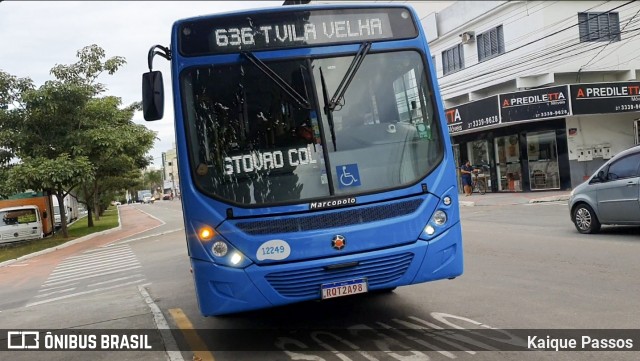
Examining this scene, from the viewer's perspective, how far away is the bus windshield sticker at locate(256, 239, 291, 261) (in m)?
4.49

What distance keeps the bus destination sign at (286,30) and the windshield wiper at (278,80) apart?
0.40 ft

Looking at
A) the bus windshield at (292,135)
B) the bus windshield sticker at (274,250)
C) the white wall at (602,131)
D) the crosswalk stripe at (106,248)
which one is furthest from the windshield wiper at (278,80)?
the white wall at (602,131)

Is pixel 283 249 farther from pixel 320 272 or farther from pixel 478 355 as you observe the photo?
pixel 478 355

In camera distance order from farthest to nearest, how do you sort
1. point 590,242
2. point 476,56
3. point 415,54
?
1. point 476,56
2. point 590,242
3. point 415,54

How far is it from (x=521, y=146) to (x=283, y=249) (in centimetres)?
2176

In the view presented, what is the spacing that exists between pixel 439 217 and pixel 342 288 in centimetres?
112

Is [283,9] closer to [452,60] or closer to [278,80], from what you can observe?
[278,80]

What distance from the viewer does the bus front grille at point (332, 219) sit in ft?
14.9

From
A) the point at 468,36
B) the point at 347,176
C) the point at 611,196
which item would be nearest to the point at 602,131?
the point at 468,36

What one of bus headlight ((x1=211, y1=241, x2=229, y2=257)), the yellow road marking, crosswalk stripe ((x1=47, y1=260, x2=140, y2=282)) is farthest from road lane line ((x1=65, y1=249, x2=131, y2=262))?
bus headlight ((x1=211, y1=241, x2=229, y2=257))

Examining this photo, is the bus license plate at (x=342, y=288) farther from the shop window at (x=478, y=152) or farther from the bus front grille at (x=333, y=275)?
the shop window at (x=478, y=152)

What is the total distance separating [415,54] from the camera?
520 centimetres

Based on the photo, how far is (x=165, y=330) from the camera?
20.2ft

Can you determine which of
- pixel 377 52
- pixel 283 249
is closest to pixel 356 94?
pixel 377 52
